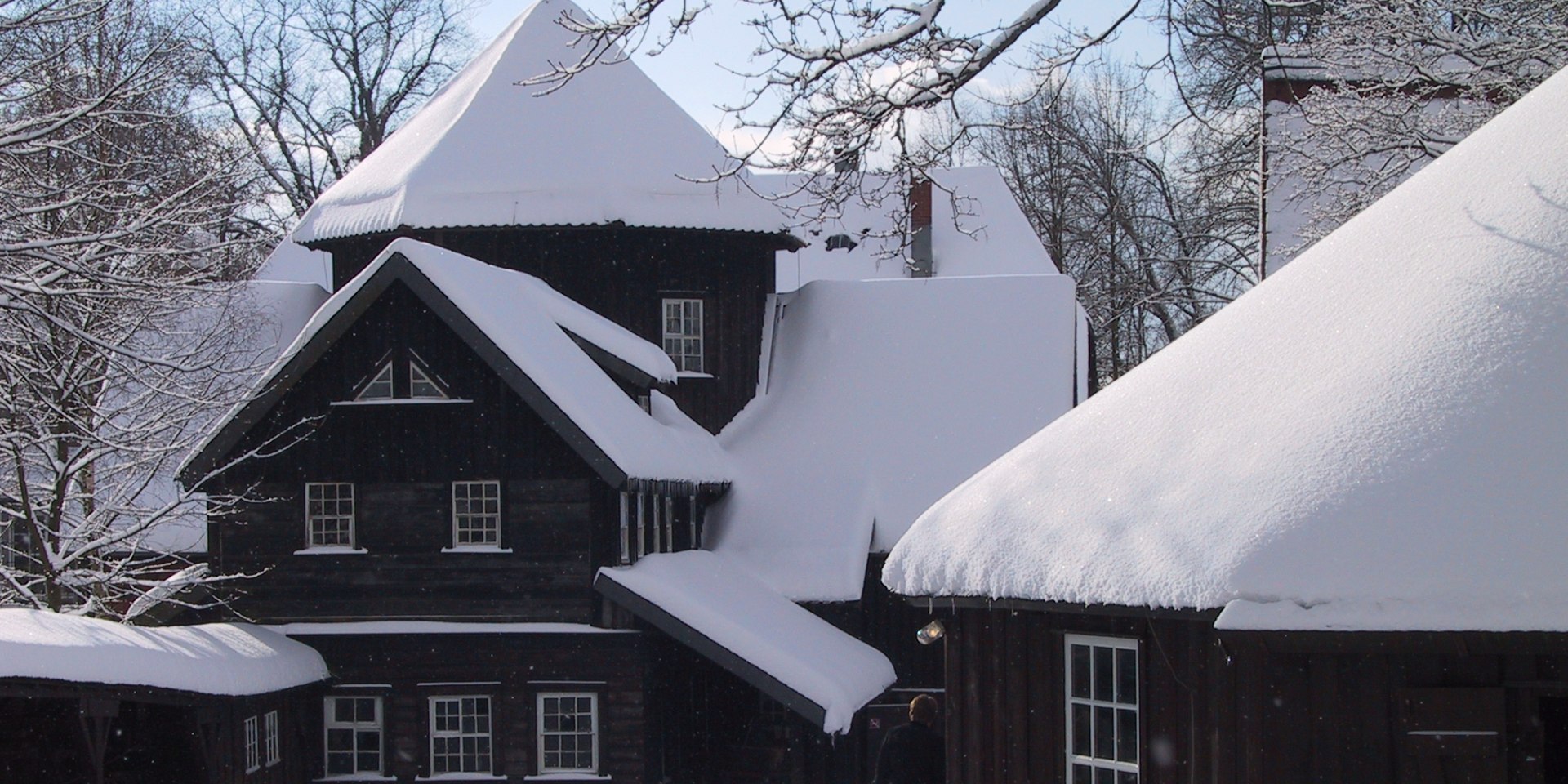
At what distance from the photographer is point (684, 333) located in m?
25.7

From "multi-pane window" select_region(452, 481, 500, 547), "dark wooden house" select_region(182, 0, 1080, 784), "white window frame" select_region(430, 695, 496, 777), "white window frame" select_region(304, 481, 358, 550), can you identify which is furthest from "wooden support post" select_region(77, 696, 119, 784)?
"multi-pane window" select_region(452, 481, 500, 547)

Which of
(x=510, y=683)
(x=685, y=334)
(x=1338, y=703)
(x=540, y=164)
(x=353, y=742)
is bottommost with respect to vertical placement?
(x=353, y=742)

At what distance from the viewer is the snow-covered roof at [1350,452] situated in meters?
9.13

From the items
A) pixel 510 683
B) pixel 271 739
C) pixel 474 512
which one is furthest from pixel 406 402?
pixel 271 739

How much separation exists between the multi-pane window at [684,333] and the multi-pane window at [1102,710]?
1480cm

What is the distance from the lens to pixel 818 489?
2375cm

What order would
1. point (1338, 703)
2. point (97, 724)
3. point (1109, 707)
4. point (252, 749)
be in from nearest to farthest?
point (1338, 703)
point (1109, 707)
point (97, 724)
point (252, 749)

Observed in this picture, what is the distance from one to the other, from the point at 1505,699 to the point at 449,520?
13671 millimetres

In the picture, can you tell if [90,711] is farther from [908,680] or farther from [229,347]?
[908,680]

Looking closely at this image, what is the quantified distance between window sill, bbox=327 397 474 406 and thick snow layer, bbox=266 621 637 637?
2.77m

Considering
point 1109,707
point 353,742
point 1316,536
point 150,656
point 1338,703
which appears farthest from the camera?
point 353,742

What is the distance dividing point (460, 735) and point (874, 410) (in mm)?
8608

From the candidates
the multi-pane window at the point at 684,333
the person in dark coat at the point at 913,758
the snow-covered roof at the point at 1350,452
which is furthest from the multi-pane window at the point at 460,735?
the snow-covered roof at the point at 1350,452

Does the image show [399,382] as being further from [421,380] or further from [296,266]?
[296,266]
